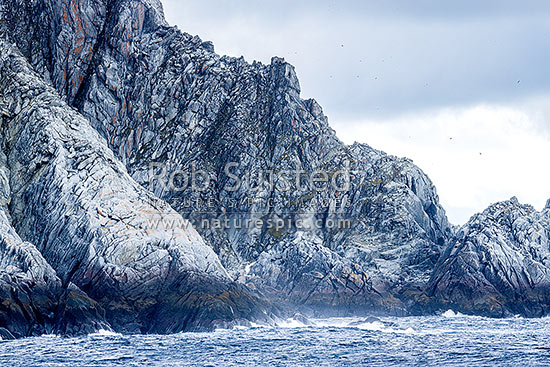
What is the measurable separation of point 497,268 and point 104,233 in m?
49.4

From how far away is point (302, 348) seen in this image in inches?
2608

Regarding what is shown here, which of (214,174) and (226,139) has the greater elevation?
(226,139)

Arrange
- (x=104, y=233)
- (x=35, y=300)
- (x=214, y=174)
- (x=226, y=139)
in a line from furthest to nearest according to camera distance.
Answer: (x=226, y=139), (x=214, y=174), (x=104, y=233), (x=35, y=300)

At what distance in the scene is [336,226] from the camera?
11806cm

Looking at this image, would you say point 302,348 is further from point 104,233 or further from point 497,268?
point 497,268

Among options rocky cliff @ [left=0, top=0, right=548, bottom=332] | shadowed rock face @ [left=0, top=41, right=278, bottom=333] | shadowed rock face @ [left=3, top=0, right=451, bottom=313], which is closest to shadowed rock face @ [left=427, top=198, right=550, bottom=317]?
rocky cliff @ [left=0, top=0, right=548, bottom=332]

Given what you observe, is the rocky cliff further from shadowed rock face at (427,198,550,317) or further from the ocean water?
the ocean water

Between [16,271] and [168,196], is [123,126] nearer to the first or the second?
[168,196]

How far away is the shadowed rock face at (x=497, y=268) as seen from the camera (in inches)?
3917

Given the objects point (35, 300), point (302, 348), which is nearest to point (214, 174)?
point (35, 300)

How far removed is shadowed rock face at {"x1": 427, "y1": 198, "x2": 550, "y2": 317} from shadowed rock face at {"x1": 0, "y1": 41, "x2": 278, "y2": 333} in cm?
2933

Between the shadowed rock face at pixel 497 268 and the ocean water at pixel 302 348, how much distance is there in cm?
1660

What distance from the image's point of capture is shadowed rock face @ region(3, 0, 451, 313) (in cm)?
11388

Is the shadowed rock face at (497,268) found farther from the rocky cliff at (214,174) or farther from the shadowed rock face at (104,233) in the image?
the shadowed rock face at (104,233)
